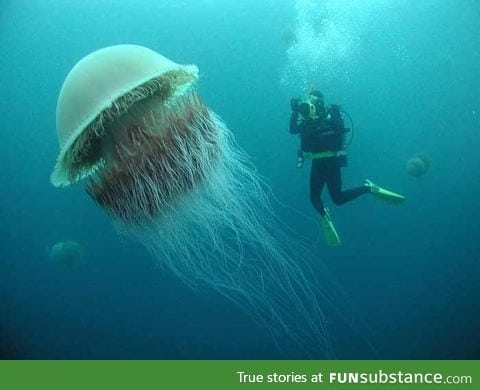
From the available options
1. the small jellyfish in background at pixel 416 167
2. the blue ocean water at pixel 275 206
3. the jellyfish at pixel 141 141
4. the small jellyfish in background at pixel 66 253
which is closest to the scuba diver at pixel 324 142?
the jellyfish at pixel 141 141

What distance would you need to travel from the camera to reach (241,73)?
1566 cm

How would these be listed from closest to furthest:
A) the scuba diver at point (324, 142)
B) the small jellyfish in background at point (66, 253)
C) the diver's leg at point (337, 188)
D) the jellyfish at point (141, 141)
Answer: the jellyfish at point (141, 141) < the scuba diver at point (324, 142) < the diver's leg at point (337, 188) < the small jellyfish in background at point (66, 253)

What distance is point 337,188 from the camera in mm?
6121

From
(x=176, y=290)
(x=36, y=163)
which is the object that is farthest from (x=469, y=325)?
(x=36, y=163)

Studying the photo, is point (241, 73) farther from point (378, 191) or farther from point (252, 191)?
point (252, 191)

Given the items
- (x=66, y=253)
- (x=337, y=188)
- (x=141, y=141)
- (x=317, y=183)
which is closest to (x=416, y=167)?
(x=337, y=188)

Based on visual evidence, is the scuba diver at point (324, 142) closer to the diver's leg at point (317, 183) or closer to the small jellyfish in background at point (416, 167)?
the diver's leg at point (317, 183)

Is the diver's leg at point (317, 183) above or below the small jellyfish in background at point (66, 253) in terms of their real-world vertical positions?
below

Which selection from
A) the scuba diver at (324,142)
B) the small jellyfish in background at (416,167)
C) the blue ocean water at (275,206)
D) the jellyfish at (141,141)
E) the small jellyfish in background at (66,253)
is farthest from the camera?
the blue ocean water at (275,206)

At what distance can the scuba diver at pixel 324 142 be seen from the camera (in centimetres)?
555

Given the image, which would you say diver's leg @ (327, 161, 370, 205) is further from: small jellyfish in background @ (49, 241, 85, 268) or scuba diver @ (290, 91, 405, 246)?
small jellyfish in background @ (49, 241, 85, 268)

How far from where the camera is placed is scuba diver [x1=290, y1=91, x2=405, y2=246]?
18.2 ft

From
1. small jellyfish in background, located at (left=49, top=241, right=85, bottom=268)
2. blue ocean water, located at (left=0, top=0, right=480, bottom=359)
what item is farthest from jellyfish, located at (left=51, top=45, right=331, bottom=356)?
blue ocean water, located at (left=0, top=0, right=480, bottom=359)
